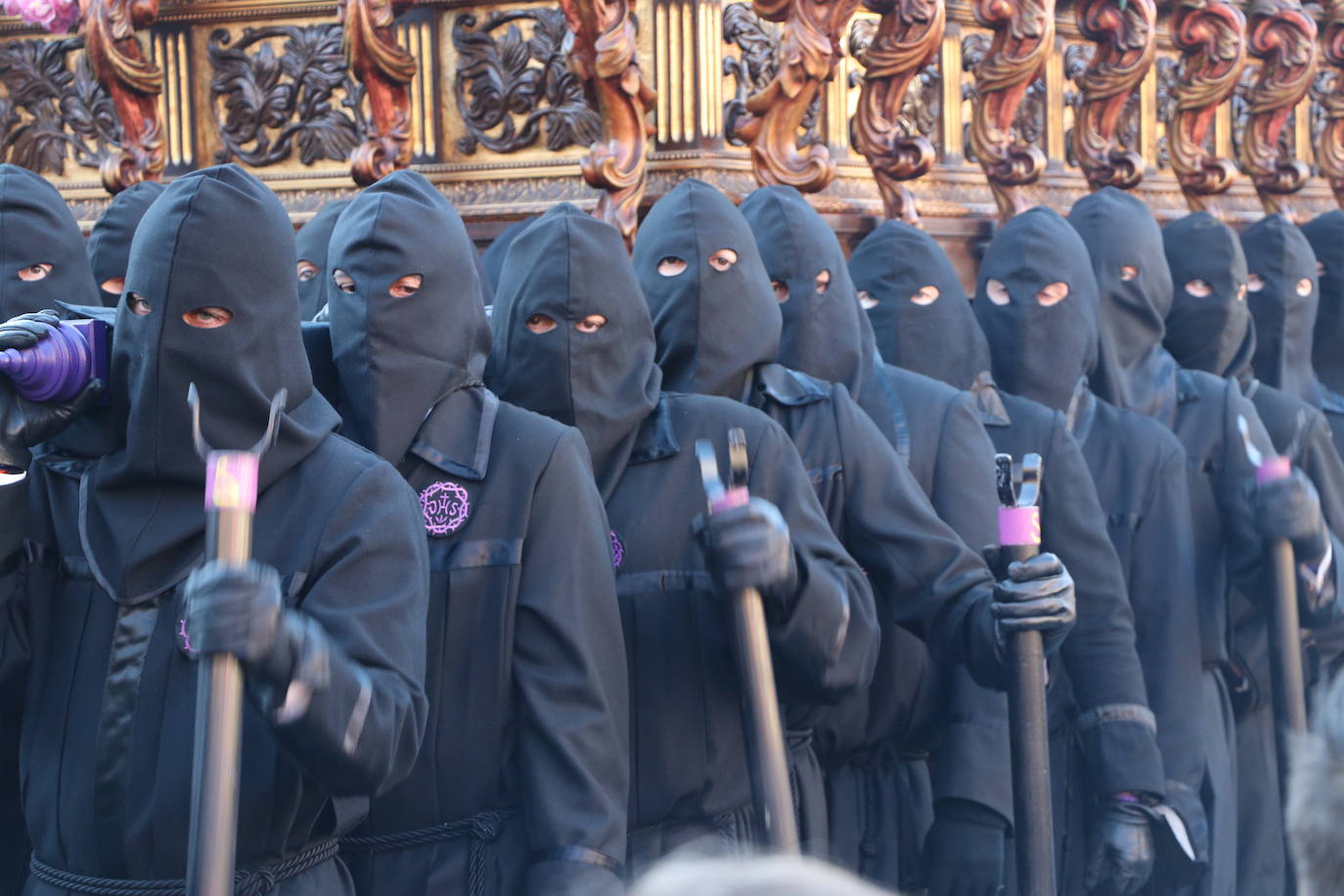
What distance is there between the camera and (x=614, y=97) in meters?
7.01

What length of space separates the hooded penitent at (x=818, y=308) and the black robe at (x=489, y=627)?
151cm

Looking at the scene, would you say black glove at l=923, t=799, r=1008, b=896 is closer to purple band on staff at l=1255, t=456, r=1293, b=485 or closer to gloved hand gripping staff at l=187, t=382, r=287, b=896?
purple band on staff at l=1255, t=456, r=1293, b=485

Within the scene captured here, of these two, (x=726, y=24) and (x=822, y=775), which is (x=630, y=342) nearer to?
(x=822, y=775)

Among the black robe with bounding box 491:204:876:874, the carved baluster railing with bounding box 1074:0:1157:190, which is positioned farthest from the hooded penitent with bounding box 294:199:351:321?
the carved baluster railing with bounding box 1074:0:1157:190

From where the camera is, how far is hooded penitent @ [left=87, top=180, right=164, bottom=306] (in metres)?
5.98

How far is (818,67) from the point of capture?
7246mm

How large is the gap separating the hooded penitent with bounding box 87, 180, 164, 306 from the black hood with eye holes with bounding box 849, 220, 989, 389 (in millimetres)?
2338

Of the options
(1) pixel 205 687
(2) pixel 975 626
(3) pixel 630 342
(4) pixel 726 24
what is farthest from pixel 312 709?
(4) pixel 726 24

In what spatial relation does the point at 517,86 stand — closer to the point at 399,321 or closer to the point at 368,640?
the point at 399,321

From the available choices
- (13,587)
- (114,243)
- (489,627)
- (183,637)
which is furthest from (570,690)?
(114,243)

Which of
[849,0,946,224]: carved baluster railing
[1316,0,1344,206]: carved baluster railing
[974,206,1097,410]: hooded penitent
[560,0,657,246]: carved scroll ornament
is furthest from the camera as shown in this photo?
[1316,0,1344,206]: carved baluster railing

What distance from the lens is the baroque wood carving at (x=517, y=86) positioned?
802 centimetres

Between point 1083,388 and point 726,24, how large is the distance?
8.23 ft

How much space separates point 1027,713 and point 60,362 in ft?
7.40
